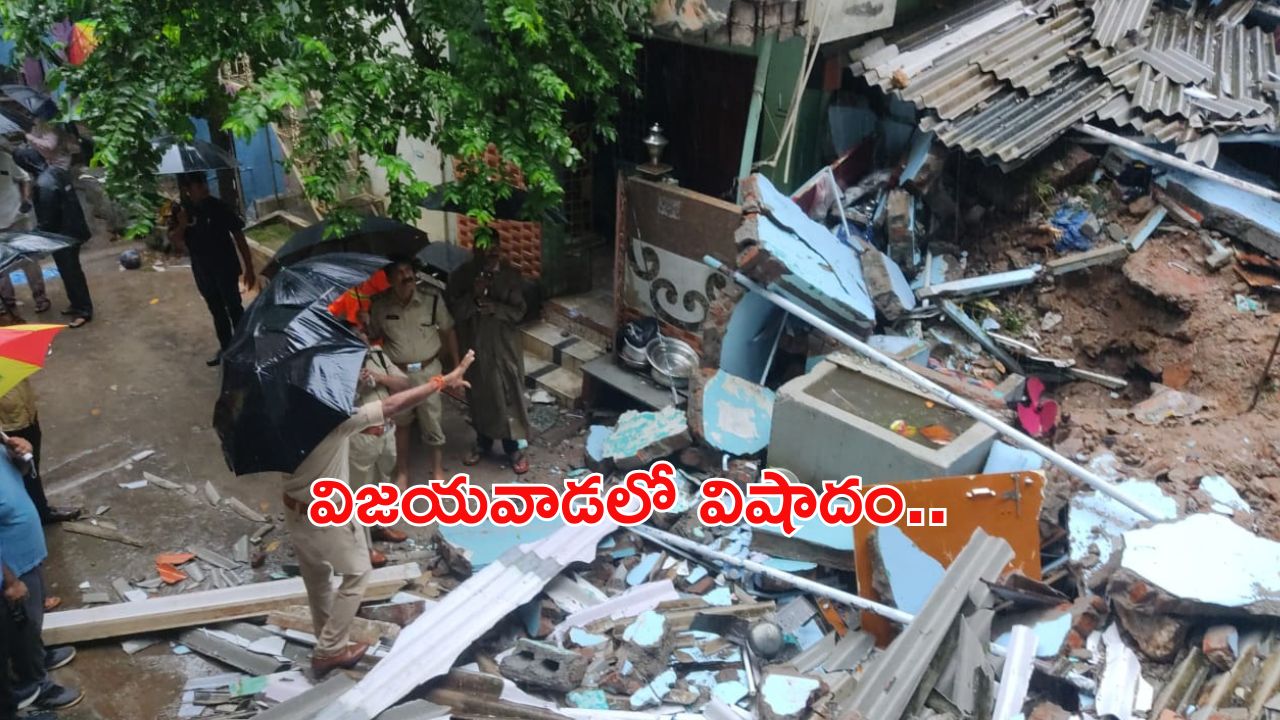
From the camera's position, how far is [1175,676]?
4.86 m

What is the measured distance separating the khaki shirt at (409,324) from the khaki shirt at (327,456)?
5.85 ft

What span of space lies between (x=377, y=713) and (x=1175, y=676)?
4.30 m

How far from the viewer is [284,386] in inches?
179

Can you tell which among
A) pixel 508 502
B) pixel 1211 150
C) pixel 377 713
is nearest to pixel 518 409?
pixel 508 502

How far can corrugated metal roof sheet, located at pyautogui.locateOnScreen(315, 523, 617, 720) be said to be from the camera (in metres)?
4.92

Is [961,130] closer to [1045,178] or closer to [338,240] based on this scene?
[1045,178]

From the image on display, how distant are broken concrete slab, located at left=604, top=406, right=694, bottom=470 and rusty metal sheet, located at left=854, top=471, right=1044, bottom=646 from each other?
176 centimetres

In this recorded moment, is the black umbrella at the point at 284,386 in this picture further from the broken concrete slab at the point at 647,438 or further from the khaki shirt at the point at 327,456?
the broken concrete slab at the point at 647,438

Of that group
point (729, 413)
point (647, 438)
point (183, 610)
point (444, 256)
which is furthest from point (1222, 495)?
point (183, 610)

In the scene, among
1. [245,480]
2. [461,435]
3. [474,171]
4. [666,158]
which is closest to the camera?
[474,171]

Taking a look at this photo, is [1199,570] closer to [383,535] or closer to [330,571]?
[330,571]

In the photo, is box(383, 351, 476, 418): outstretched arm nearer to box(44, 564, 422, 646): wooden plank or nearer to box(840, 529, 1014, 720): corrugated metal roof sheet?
box(44, 564, 422, 646): wooden plank

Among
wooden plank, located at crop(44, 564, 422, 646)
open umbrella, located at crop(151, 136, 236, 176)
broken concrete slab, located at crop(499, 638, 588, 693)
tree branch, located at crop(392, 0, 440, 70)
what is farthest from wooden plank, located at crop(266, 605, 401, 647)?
open umbrella, located at crop(151, 136, 236, 176)

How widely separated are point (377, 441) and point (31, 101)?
9.10m
